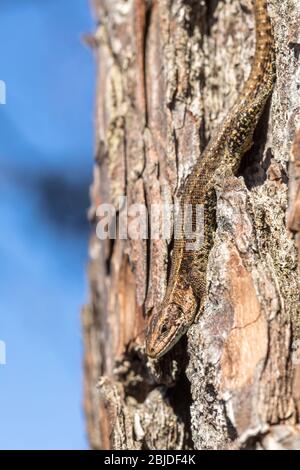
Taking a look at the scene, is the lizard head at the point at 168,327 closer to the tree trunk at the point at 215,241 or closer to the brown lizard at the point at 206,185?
the brown lizard at the point at 206,185

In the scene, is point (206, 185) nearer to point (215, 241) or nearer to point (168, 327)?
point (215, 241)

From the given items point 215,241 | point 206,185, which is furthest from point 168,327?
point 206,185

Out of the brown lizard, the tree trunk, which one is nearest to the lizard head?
the brown lizard

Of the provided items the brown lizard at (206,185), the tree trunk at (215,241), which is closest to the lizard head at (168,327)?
the brown lizard at (206,185)

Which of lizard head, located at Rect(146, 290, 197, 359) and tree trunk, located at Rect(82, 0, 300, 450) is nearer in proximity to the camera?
tree trunk, located at Rect(82, 0, 300, 450)

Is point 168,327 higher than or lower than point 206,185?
lower

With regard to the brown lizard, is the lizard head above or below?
below

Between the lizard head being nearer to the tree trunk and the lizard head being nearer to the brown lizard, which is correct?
the brown lizard
